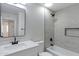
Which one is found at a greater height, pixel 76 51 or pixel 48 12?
pixel 48 12

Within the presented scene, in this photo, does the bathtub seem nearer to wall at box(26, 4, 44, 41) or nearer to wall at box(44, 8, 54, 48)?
wall at box(44, 8, 54, 48)

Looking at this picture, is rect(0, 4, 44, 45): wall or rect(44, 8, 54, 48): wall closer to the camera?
rect(0, 4, 44, 45): wall

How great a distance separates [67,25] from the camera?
83.8 inches

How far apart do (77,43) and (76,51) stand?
0.84 ft

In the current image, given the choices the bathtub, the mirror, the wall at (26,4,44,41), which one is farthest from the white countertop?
the bathtub

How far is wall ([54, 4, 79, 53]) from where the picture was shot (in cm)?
194

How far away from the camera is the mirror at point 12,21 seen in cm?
128

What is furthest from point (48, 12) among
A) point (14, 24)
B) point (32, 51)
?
point (32, 51)

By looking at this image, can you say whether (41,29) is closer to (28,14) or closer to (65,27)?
(28,14)

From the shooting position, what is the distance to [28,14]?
5.85 feet

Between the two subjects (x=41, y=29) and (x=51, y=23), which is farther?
(x=51, y=23)

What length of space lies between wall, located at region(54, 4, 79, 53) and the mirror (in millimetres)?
1275

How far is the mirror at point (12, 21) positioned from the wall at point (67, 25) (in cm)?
127

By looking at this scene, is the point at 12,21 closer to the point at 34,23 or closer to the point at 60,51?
the point at 34,23
